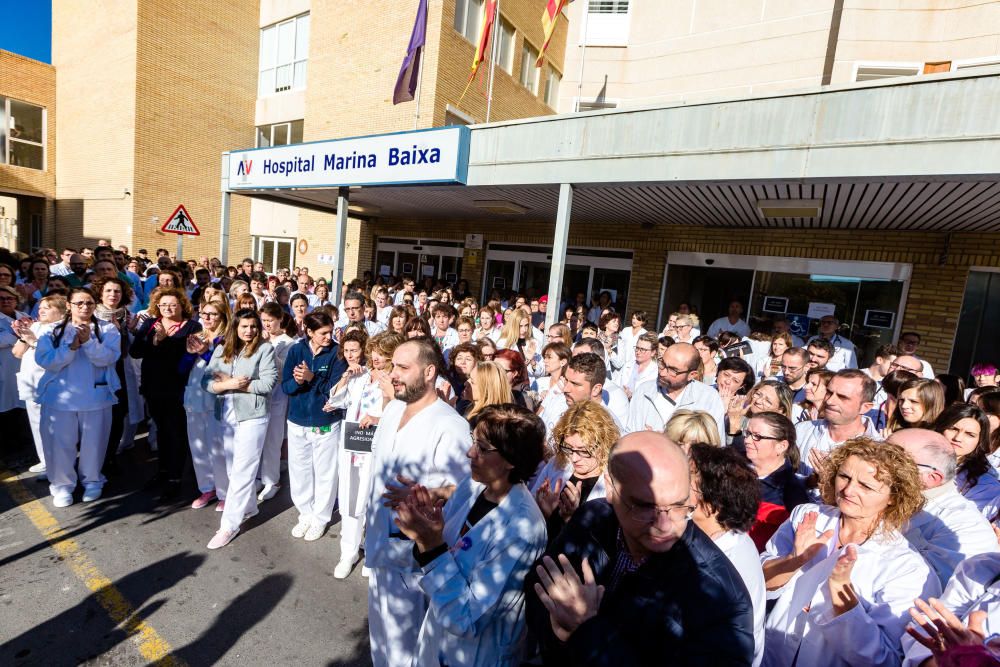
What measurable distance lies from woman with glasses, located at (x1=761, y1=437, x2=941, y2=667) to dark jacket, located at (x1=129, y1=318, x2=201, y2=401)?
4807mm

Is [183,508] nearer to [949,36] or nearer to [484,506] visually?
[484,506]

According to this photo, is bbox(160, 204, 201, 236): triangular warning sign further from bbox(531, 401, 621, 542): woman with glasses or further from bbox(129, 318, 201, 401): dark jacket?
bbox(531, 401, 621, 542): woman with glasses

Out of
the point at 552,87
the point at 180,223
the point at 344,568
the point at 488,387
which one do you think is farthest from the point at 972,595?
the point at 552,87

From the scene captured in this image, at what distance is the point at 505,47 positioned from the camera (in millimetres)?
14844

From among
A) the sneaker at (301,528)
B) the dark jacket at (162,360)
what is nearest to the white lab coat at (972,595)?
the sneaker at (301,528)

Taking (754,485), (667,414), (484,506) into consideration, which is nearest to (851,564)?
(754,485)

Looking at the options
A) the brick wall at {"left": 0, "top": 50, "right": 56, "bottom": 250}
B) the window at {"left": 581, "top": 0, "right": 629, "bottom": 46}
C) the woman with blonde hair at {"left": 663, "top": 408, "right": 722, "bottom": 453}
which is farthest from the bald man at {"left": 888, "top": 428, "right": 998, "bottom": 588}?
the brick wall at {"left": 0, "top": 50, "right": 56, "bottom": 250}

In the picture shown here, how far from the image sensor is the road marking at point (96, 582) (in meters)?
2.84

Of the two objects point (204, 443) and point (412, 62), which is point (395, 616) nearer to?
point (204, 443)

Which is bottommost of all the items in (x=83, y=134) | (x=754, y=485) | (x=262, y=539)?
(x=262, y=539)

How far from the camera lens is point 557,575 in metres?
1.58

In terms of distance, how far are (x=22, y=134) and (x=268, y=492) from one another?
2394 cm

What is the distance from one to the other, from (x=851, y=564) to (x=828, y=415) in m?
1.88

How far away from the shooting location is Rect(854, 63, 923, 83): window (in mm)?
10797
